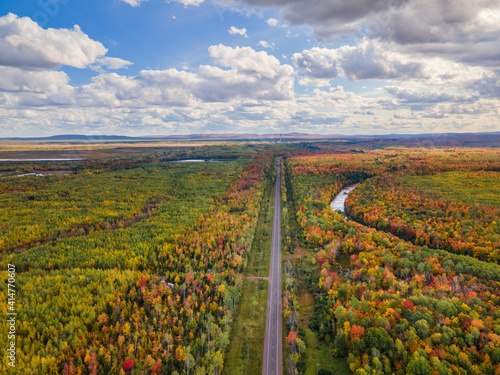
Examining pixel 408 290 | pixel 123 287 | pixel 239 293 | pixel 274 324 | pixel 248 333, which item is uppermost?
pixel 123 287

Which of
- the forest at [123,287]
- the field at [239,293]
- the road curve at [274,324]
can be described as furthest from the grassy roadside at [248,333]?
the forest at [123,287]

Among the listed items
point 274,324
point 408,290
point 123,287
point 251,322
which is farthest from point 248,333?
point 408,290

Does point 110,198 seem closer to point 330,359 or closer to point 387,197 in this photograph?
point 330,359

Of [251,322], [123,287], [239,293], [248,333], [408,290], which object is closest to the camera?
[248,333]

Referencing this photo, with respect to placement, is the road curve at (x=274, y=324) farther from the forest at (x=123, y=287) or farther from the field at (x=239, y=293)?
the forest at (x=123, y=287)

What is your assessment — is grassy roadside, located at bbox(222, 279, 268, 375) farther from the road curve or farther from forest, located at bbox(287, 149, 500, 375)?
forest, located at bbox(287, 149, 500, 375)

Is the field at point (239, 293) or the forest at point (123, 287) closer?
the forest at point (123, 287)

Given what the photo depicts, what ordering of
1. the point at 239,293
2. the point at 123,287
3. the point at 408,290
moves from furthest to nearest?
the point at 239,293, the point at 408,290, the point at 123,287

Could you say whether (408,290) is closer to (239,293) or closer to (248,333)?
(248,333)
